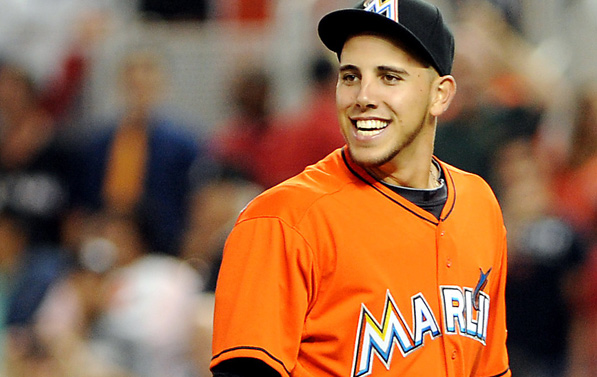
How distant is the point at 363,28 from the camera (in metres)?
2.76

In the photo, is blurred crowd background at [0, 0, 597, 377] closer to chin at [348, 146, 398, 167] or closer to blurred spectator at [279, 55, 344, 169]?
blurred spectator at [279, 55, 344, 169]

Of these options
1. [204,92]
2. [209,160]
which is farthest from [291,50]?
[209,160]

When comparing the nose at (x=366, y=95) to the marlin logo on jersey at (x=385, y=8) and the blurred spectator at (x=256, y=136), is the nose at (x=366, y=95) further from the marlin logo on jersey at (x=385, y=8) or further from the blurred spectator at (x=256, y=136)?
the blurred spectator at (x=256, y=136)

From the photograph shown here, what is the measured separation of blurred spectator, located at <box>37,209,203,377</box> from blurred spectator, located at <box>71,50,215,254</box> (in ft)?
0.72

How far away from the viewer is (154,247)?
20.3ft

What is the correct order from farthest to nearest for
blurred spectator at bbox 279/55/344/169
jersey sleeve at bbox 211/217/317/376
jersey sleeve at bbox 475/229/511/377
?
blurred spectator at bbox 279/55/344/169 → jersey sleeve at bbox 475/229/511/377 → jersey sleeve at bbox 211/217/317/376

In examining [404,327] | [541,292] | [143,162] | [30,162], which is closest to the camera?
[404,327]

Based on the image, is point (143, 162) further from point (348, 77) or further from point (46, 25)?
point (348, 77)

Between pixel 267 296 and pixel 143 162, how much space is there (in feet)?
13.0

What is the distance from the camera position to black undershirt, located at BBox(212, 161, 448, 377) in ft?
8.45

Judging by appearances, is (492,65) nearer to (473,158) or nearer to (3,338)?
(473,158)

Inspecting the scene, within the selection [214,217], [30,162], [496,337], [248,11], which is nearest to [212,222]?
[214,217]

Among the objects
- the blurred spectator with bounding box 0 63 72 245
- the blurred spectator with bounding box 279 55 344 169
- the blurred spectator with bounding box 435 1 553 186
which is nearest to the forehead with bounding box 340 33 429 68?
the blurred spectator with bounding box 435 1 553 186

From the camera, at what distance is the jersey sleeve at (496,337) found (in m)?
3.10
